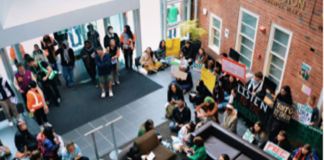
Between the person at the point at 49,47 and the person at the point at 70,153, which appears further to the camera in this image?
the person at the point at 49,47

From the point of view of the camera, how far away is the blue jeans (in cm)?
964

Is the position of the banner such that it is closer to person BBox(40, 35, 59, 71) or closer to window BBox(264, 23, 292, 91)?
window BBox(264, 23, 292, 91)

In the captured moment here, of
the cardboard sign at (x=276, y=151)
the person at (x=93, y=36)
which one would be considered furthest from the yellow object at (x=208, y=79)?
the person at (x=93, y=36)

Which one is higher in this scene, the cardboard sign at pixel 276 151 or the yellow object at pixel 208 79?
the yellow object at pixel 208 79

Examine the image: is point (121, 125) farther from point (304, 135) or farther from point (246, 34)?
point (246, 34)

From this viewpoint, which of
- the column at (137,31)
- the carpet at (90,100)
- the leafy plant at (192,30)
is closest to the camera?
the carpet at (90,100)

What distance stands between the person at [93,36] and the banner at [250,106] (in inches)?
188

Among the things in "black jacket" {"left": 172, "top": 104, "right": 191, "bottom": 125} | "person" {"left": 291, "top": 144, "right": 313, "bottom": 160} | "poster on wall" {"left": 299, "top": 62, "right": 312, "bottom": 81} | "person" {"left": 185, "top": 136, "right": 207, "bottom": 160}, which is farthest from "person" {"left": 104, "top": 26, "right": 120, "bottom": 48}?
"person" {"left": 291, "top": 144, "right": 313, "bottom": 160}

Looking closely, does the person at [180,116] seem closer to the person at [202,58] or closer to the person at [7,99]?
the person at [202,58]

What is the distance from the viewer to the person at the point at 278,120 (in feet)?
22.4

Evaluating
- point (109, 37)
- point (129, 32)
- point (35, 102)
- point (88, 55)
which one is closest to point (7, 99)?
point (35, 102)

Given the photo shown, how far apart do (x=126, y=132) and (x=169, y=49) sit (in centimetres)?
425

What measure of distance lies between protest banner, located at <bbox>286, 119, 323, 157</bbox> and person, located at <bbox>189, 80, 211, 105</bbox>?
2.43 m

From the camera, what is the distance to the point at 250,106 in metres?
7.66
